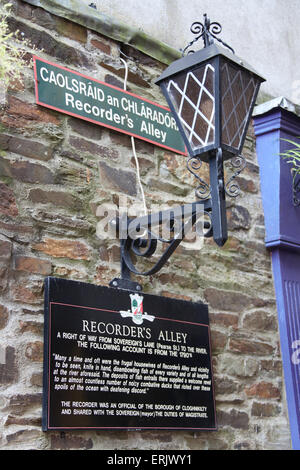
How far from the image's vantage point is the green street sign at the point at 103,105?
285 centimetres

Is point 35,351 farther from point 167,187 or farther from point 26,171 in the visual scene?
point 167,187

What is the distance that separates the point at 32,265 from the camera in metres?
2.58

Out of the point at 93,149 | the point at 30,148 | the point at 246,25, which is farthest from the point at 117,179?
the point at 246,25

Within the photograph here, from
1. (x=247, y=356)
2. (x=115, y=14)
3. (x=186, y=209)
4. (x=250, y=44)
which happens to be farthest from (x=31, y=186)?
(x=250, y=44)

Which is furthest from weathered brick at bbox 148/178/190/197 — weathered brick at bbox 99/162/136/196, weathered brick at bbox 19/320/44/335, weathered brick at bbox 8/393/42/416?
weathered brick at bbox 8/393/42/416

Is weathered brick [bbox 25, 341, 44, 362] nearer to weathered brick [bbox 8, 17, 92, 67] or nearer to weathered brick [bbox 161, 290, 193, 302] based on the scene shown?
weathered brick [bbox 161, 290, 193, 302]

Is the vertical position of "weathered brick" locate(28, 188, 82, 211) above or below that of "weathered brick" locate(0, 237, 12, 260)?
above

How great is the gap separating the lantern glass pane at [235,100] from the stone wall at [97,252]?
720mm

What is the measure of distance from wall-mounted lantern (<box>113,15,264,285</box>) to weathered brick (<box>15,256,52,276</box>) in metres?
0.61

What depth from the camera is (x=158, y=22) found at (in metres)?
3.63

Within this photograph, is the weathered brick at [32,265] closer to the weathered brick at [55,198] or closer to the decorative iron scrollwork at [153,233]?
the weathered brick at [55,198]

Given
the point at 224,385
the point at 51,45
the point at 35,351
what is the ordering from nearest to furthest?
the point at 35,351 → the point at 51,45 → the point at 224,385

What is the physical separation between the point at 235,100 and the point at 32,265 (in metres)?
1.00

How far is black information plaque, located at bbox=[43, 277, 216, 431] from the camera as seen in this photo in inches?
98.0
